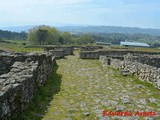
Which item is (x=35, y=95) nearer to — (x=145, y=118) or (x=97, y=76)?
(x=145, y=118)

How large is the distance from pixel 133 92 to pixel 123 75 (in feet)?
20.1

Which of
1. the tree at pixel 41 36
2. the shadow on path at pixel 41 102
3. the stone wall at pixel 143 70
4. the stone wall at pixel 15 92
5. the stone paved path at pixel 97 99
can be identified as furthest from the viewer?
the tree at pixel 41 36

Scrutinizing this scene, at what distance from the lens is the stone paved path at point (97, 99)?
1114cm

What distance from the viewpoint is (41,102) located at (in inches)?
500

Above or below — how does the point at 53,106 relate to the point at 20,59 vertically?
below

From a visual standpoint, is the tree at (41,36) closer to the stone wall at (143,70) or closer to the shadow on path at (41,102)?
the stone wall at (143,70)

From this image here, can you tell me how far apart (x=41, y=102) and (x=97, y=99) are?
3007 mm

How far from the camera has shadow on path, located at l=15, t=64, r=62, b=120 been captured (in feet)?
34.4

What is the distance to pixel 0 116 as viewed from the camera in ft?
27.3

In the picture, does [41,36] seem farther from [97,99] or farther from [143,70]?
[97,99]

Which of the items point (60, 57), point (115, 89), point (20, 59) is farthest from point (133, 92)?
point (60, 57)

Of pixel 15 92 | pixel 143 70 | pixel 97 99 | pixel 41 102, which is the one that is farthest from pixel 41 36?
pixel 15 92

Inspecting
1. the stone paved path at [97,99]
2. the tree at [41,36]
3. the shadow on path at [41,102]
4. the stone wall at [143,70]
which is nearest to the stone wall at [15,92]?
the shadow on path at [41,102]

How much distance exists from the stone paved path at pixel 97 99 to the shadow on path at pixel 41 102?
281 mm
